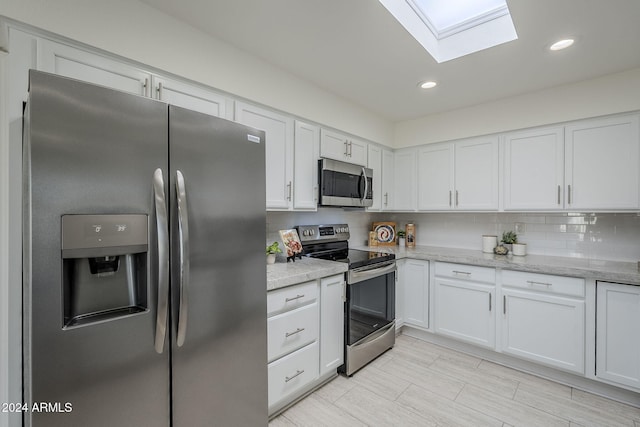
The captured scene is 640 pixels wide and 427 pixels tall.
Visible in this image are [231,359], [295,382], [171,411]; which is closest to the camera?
[171,411]

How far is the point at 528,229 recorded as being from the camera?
2.91m

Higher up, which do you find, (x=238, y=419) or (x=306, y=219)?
(x=306, y=219)

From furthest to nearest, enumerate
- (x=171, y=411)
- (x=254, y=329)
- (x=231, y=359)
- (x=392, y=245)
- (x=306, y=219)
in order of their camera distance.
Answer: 1. (x=392, y=245)
2. (x=306, y=219)
3. (x=254, y=329)
4. (x=231, y=359)
5. (x=171, y=411)

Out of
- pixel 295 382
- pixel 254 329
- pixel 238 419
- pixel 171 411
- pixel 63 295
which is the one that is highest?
pixel 63 295

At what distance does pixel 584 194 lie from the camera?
7.86 feet

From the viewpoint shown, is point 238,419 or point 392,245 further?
point 392,245

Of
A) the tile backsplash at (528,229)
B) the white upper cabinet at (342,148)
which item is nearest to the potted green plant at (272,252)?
the tile backsplash at (528,229)

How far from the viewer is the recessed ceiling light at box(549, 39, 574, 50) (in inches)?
73.4

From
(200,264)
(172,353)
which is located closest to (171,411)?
(172,353)

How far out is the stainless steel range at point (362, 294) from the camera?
230 centimetres

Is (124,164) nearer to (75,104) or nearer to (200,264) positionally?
(75,104)

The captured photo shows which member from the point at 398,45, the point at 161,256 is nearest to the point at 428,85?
the point at 398,45

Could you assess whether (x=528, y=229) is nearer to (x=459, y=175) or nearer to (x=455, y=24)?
(x=459, y=175)

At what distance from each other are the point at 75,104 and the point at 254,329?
3.78 ft
